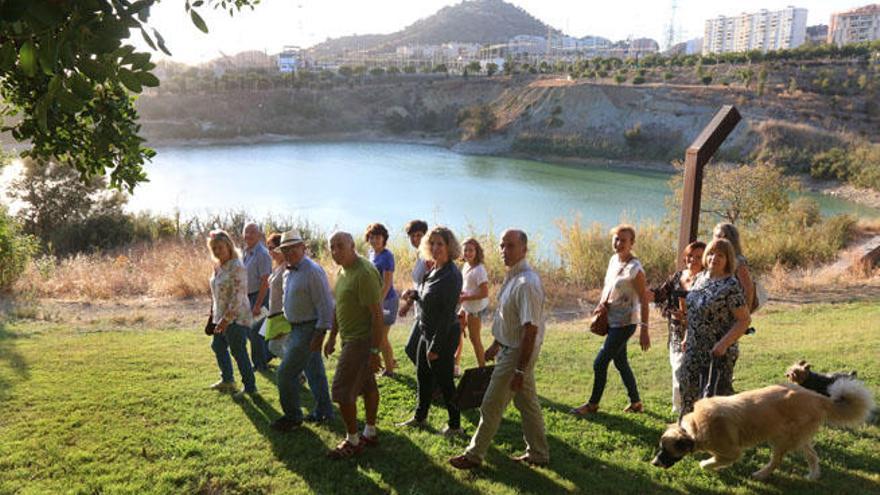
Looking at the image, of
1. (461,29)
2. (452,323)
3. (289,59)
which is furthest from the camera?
(461,29)

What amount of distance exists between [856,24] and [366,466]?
141 metres

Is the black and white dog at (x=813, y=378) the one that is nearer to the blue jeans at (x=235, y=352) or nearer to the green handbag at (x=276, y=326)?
the green handbag at (x=276, y=326)

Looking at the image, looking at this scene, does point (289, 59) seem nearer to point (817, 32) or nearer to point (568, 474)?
point (817, 32)

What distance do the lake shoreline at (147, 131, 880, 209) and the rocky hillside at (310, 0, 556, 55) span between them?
10779cm

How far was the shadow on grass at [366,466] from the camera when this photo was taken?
12.4 ft

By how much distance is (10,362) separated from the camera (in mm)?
6125

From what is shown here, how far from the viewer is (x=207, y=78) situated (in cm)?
7144

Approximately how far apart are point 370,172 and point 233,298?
3571 centimetres

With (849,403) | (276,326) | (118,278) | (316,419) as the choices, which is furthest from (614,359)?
(118,278)

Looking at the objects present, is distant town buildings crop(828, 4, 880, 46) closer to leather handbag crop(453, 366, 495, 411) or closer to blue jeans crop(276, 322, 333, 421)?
leather handbag crop(453, 366, 495, 411)

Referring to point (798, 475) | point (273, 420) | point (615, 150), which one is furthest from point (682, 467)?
point (615, 150)

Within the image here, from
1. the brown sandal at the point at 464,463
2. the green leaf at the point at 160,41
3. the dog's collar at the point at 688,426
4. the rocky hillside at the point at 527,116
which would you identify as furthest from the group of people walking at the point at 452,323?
the rocky hillside at the point at 527,116

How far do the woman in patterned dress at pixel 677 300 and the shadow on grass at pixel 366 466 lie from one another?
1.69m

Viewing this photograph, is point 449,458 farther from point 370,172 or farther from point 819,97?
point 819,97
